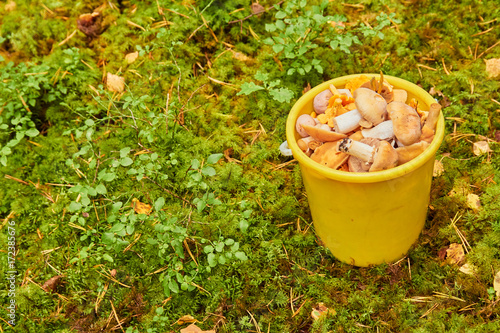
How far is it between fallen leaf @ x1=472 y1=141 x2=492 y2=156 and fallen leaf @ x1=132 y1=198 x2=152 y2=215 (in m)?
1.90

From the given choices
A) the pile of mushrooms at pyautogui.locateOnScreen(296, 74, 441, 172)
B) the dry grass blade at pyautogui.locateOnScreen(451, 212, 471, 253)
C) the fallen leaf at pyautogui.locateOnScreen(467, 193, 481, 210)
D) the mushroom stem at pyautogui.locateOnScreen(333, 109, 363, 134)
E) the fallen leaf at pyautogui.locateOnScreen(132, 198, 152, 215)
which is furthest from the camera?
the fallen leaf at pyautogui.locateOnScreen(132, 198, 152, 215)

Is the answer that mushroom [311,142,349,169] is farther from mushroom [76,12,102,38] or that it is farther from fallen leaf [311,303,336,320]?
mushroom [76,12,102,38]

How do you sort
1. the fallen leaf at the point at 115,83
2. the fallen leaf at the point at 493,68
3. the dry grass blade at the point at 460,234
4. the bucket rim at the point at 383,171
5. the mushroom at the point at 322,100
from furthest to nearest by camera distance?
the fallen leaf at the point at 115,83 < the fallen leaf at the point at 493,68 < the dry grass blade at the point at 460,234 < the mushroom at the point at 322,100 < the bucket rim at the point at 383,171

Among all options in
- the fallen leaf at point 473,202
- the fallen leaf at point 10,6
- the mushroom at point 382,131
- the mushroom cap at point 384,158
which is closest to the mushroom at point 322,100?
the mushroom at point 382,131

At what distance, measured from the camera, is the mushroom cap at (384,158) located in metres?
1.61

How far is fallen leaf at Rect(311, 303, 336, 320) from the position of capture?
1942 millimetres

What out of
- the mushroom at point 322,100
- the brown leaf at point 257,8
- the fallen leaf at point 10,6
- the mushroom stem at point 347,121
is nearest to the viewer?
the mushroom stem at point 347,121

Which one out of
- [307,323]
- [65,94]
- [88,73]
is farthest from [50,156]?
[307,323]

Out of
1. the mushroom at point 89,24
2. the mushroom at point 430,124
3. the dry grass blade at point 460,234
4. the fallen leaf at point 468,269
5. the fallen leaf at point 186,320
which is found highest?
the mushroom at point 89,24

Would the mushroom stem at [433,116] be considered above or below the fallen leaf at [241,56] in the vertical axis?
above

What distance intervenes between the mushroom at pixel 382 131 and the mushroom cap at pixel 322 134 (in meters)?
0.12

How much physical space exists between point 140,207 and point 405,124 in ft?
4.81

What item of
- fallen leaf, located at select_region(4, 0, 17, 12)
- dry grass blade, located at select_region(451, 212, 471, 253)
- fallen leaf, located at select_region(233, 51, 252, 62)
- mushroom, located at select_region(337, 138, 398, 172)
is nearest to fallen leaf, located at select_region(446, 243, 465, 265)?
dry grass blade, located at select_region(451, 212, 471, 253)

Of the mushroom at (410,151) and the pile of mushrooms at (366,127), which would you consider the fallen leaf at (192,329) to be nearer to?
the pile of mushrooms at (366,127)
